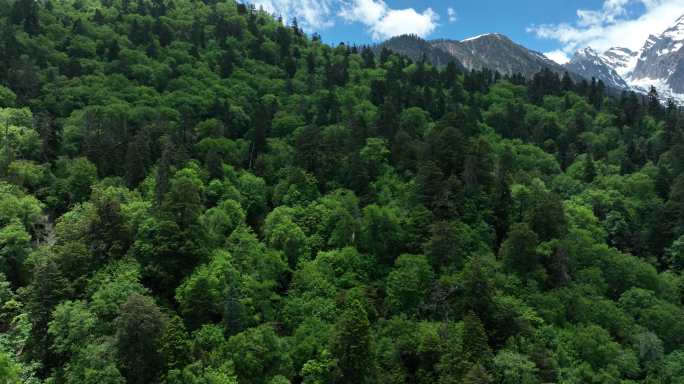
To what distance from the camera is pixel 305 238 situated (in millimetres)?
70000

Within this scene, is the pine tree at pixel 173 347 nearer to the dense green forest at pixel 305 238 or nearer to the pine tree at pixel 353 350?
the dense green forest at pixel 305 238

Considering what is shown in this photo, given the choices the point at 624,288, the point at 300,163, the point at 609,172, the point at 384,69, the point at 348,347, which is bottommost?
the point at 348,347

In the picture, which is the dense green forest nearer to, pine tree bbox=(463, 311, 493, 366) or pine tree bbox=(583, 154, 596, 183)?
pine tree bbox=(463, 311, 493, 366)

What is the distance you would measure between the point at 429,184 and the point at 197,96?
6451 cm

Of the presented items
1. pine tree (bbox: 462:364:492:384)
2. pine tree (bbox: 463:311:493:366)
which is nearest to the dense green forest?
pine tree (bbox: 463:311:493:366)

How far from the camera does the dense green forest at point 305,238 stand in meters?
48.8

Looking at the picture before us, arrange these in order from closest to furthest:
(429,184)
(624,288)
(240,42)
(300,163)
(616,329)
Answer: (616,329) → (624,288) → (429,184) → (300,163) → (240,42)

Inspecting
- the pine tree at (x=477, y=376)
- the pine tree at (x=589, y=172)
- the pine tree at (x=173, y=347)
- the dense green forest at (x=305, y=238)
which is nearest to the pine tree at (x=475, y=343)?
the dense green forest at (x=305, y=238)

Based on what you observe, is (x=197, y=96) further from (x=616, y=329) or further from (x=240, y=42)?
(x=616, y=329)

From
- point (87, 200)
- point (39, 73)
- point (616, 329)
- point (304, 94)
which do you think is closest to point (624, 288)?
point (616, 329)

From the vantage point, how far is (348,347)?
48969mm

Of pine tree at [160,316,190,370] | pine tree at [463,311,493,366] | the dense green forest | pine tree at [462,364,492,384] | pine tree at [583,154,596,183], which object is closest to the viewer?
pine tree at [160,316,190,370]

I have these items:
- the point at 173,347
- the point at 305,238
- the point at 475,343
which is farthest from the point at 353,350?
the point at 305,238

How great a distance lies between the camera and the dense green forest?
48781 millimetres
